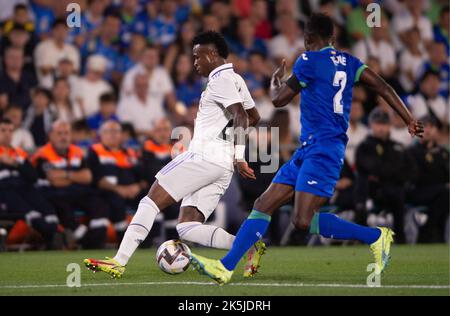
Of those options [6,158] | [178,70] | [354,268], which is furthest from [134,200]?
[354,268]

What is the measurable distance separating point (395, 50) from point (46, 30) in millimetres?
7534

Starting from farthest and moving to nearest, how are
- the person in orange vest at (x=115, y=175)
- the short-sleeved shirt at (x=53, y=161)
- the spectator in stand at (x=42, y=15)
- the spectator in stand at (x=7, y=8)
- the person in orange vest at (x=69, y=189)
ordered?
the spectator in stand at (x=42, y=15), the spectator in stand at (x=7, y=8), the person in orange vest at (x=115, y=175), the short-sleeved shirt at (x=53, y=161), the person in orange vest at (x=69, y=189)

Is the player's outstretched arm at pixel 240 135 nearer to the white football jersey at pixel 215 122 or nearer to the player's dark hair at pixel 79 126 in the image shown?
the white football jersey at pixel 215 122

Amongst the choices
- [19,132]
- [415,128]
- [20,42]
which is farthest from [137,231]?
[20,42]

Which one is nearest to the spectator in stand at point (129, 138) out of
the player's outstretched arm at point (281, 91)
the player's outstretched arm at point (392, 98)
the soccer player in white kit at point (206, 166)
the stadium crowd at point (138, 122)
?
the stadium crowd at point (138, 122)

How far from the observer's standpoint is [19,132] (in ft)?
49.3

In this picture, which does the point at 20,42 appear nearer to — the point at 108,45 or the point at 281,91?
the point at 108,45

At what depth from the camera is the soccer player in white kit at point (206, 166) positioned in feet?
29.1

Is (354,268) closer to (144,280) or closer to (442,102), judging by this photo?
(144,280)

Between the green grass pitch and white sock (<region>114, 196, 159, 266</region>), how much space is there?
0.24m

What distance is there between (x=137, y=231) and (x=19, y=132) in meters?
6.58

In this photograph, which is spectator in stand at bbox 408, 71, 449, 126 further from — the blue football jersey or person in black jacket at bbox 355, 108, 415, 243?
the blue football jersey

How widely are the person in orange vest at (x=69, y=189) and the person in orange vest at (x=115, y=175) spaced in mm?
234

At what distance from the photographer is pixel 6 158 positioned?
14070mm
